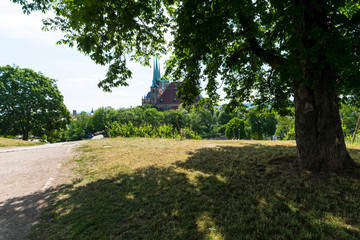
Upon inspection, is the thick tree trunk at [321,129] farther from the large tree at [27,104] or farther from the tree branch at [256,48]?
the large tree at [27,104]

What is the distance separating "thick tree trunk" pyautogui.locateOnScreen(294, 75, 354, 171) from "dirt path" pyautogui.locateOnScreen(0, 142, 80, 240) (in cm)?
618

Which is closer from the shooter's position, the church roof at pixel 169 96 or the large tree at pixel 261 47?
the large tree at pixel 261 47

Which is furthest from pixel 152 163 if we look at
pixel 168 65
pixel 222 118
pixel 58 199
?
pixel 222 118

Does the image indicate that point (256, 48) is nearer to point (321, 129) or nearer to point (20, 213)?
point (321, 129)

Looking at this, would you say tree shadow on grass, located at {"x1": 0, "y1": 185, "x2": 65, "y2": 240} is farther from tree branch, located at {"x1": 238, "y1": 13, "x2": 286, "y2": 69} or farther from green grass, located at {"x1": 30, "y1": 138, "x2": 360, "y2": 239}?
tree branch, located at {"x1": 238, "y1": 13, "x2": 286, "y2": 69}

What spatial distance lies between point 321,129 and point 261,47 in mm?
3266

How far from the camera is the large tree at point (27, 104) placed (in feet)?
73.2

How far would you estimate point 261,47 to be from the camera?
19.4ft

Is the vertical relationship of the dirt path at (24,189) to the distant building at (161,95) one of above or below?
below

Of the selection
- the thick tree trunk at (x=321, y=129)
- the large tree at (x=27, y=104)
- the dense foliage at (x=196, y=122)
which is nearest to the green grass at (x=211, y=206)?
the thick tree trunk at (x=321, y=129)

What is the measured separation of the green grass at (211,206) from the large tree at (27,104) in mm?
25700

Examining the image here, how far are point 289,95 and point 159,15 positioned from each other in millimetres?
6438

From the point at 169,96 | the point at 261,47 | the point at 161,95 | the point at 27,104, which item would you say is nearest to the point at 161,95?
the point at 161,95

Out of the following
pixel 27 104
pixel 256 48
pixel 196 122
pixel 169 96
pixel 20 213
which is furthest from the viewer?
pixel 169 96
